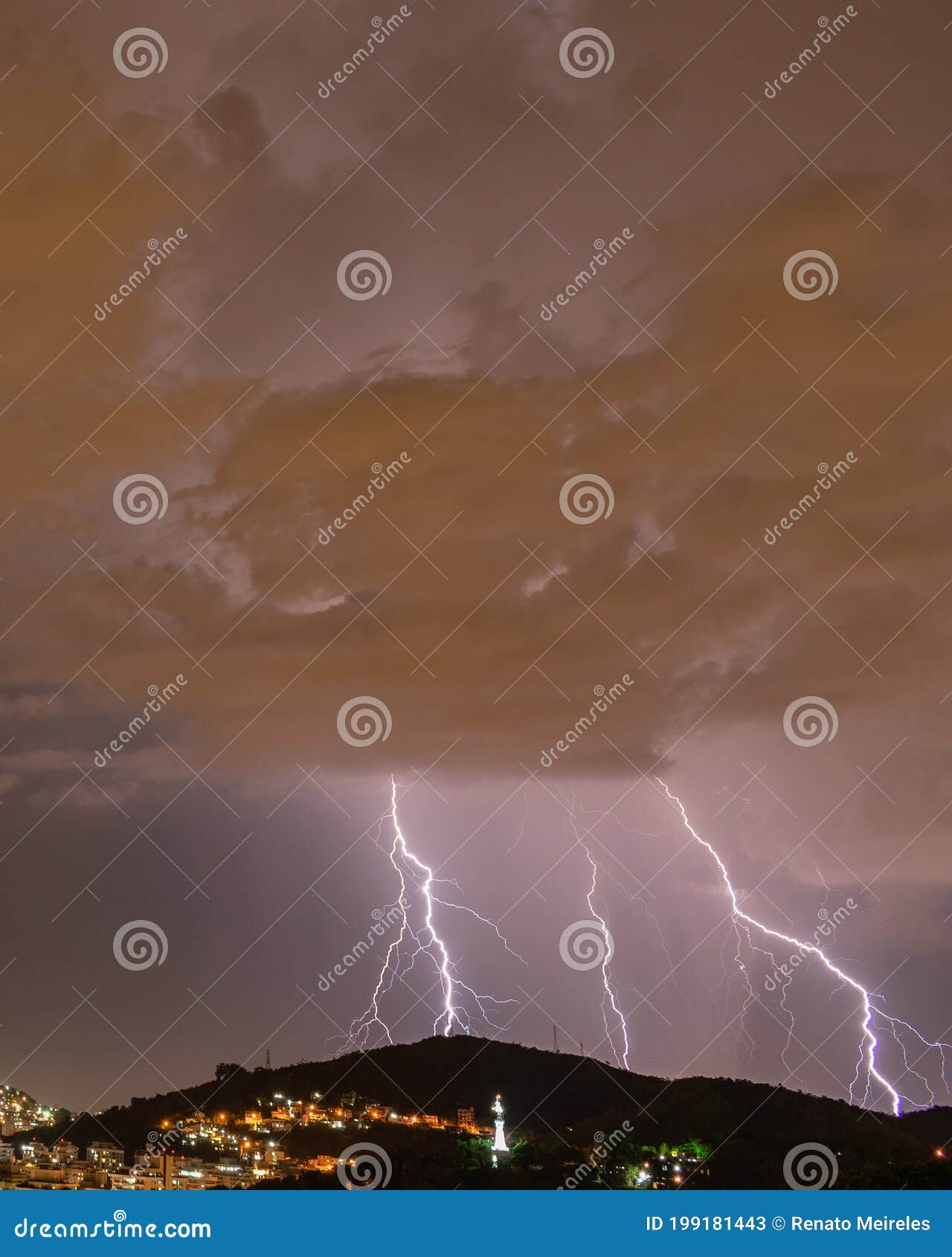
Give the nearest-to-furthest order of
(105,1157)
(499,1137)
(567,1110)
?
1. (499,1137)
2. (105,1157)
3. (567,1110)

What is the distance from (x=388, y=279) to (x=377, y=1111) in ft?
186

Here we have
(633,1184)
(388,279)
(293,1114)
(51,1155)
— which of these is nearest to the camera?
(388,279)

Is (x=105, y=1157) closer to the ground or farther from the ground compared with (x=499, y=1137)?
closer to the ground

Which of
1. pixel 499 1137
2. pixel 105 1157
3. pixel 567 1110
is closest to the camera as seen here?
pixel 499 1137

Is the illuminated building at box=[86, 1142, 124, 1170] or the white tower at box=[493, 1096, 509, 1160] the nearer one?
the illuminated building at box=[86, 1142, 124, 1170]

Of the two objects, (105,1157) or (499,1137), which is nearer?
(499,1137)

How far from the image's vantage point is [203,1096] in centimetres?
7319

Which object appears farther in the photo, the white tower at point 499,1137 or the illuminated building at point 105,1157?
the white tower at point 499,1137

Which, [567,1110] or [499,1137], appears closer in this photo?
[499,1137]

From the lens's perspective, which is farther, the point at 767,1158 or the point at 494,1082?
the point at 494,1082

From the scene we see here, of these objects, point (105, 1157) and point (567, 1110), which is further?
point (567, 1110)
